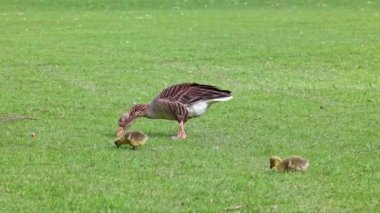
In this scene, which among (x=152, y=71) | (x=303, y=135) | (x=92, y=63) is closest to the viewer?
(x=303, y=135)

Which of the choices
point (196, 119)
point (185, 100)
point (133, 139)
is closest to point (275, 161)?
point (133, 139)

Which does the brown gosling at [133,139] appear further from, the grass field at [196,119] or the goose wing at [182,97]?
the goose wing at [182,97]

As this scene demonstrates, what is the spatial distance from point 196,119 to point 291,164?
4065 millimetres

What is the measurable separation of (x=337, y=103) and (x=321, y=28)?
12974mm

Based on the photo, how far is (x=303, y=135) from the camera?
11.0 m

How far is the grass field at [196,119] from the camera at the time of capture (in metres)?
7.78

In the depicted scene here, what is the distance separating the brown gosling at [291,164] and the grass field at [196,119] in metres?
0.12

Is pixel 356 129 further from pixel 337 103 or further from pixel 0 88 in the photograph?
pixel 0 88

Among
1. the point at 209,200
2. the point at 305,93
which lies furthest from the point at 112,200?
the point at 305,93

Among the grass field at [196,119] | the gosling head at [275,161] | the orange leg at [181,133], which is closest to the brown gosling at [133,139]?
the grass field at [196,119]

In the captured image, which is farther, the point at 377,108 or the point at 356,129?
the point at 377,108

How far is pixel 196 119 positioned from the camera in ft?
40.6

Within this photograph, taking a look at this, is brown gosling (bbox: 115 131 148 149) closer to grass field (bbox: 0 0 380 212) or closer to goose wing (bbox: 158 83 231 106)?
grass field (bbox: 0 0 380 212)

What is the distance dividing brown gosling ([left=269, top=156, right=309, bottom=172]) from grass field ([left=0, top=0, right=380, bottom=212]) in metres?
0.12
